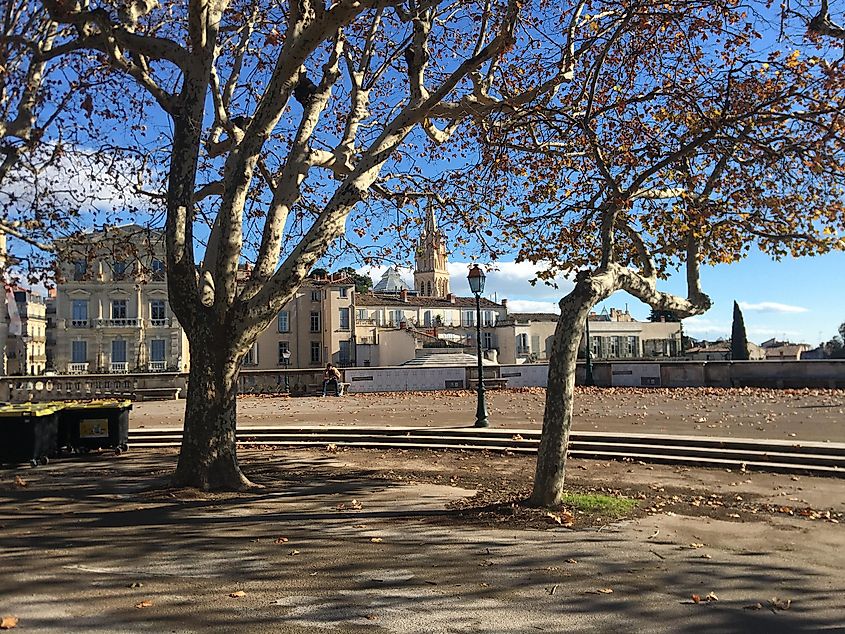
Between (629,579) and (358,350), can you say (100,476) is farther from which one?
(358,350)

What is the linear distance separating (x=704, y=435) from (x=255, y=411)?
13293 mm

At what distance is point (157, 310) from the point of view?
57969mm

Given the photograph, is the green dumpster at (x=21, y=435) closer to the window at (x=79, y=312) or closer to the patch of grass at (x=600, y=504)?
the patch of grass at (x=600, y=504)

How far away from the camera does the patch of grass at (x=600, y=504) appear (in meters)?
7.90

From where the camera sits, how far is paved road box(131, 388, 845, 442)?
14656mm

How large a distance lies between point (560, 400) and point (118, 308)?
56022 mm

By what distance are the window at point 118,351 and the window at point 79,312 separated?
2.86 metres

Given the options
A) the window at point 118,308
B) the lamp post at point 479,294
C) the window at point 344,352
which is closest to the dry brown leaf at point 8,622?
the lamp post at point 479,294

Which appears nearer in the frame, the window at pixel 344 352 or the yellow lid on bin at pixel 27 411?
the yellow lid on bin at pixel 27 411

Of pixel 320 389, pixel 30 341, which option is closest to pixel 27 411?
pixel 320 389

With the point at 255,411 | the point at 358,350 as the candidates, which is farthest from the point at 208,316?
the point at 358,350

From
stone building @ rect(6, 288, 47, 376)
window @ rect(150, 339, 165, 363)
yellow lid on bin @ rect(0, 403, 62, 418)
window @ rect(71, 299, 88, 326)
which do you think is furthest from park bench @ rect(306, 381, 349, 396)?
stone building @ rect(6, 288, 47, 376)

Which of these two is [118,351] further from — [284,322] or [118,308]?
[284,322]

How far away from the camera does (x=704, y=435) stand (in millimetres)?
13078
